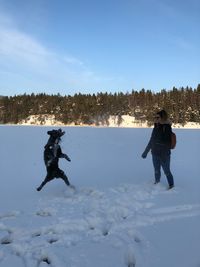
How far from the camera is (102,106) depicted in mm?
105438

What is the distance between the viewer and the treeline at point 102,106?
93.4 metres

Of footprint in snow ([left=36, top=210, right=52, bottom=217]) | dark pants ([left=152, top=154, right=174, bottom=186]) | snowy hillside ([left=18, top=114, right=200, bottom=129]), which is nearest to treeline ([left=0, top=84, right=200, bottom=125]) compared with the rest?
snowy hillside ([left=18, top=114, right=200, bottom=129])

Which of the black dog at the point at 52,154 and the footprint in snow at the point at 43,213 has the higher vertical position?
the black dog at the point at 52,154

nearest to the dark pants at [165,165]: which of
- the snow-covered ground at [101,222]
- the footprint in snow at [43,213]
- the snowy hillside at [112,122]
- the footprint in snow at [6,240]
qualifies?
the snow-covered ground at [101,222]

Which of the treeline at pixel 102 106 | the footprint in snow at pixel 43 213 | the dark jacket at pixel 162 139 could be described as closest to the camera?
the footprint in snow at pixel 43 213

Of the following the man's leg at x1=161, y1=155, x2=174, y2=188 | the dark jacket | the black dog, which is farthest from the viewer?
the dark jacket

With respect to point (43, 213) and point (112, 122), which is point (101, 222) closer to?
point (43, 213)

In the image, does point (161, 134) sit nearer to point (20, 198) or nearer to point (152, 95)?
point (20, 198)

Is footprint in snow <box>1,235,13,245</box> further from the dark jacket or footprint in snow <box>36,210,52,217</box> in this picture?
the dark jacket

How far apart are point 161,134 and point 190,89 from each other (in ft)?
315

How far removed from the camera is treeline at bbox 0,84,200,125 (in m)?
93.4

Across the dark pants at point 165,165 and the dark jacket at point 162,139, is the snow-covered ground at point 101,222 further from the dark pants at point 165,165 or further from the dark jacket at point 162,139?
the dark jacket at point 162,139

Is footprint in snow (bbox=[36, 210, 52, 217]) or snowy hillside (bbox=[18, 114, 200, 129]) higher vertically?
snowy hillside (bbox=[18, 114, 200, 129])

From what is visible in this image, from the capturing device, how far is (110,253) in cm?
482
